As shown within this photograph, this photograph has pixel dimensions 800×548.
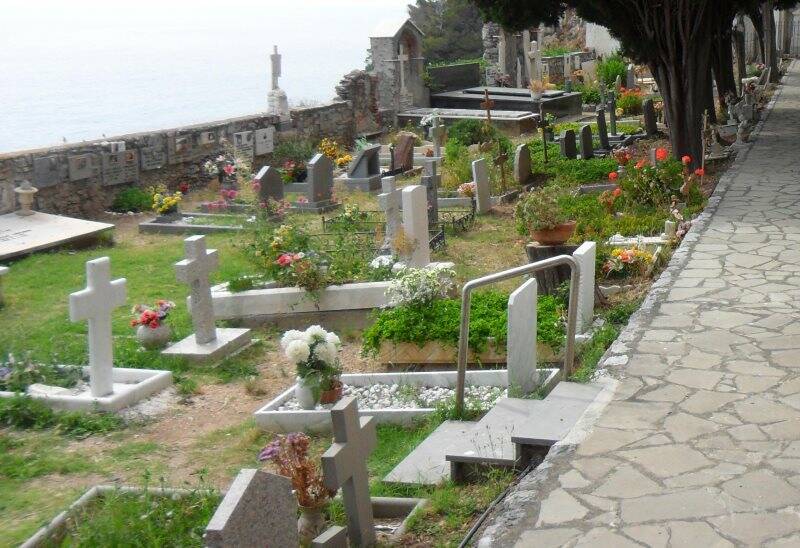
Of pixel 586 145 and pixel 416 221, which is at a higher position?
pixel 586 145

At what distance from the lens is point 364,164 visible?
18.1m

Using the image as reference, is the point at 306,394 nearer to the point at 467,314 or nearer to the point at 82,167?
the point at 467,314

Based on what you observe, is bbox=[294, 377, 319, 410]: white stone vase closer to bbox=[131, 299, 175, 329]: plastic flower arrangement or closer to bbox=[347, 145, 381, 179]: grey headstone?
bbox=[131, 299, 175, 329]: plastic flower arrangement

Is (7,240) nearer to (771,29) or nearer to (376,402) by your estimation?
(376,402)

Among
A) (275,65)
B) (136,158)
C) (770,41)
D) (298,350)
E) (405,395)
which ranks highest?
(770,41)

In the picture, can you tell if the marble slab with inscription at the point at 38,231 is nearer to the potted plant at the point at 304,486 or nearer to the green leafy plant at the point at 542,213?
the green leafy plant at the point at 542,213

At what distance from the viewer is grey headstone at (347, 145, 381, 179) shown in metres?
18.1

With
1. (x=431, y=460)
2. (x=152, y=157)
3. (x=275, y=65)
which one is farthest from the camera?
(x=275, y=65)

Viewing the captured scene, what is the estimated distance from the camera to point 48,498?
6.50m

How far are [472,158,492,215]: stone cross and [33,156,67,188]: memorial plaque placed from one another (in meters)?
6.29

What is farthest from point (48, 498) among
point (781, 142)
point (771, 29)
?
point (771, 29)

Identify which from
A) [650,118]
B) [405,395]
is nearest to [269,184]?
[405,395]

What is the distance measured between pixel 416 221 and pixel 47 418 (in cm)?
456

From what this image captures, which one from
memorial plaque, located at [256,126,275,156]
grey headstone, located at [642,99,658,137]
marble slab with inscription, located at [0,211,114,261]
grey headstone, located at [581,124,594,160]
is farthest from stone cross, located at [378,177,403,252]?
grey headstone, located at [642,99,658,137]
